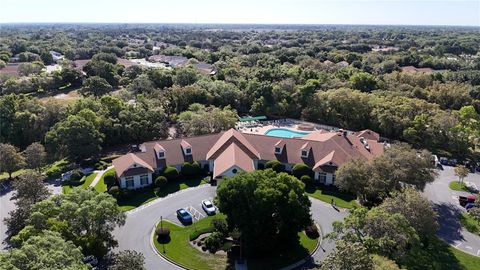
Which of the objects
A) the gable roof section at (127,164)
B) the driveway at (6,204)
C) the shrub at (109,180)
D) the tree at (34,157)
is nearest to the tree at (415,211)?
the gable roof section at (127,164)

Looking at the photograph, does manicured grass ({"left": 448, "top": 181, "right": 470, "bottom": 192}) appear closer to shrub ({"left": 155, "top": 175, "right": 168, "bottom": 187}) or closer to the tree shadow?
the tree shadow

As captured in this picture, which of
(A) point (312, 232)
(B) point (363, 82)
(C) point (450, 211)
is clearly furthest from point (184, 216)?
(B) point (363, 82)

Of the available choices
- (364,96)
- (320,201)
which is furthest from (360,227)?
(364,96)

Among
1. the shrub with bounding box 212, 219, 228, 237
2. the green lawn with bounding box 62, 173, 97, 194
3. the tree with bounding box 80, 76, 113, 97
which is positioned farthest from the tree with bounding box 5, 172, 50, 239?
the tree with bounding box 80, 76, 113, 97

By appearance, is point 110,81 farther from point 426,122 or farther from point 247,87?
point 426,122

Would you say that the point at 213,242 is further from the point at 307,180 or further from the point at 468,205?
the point at 468,205
